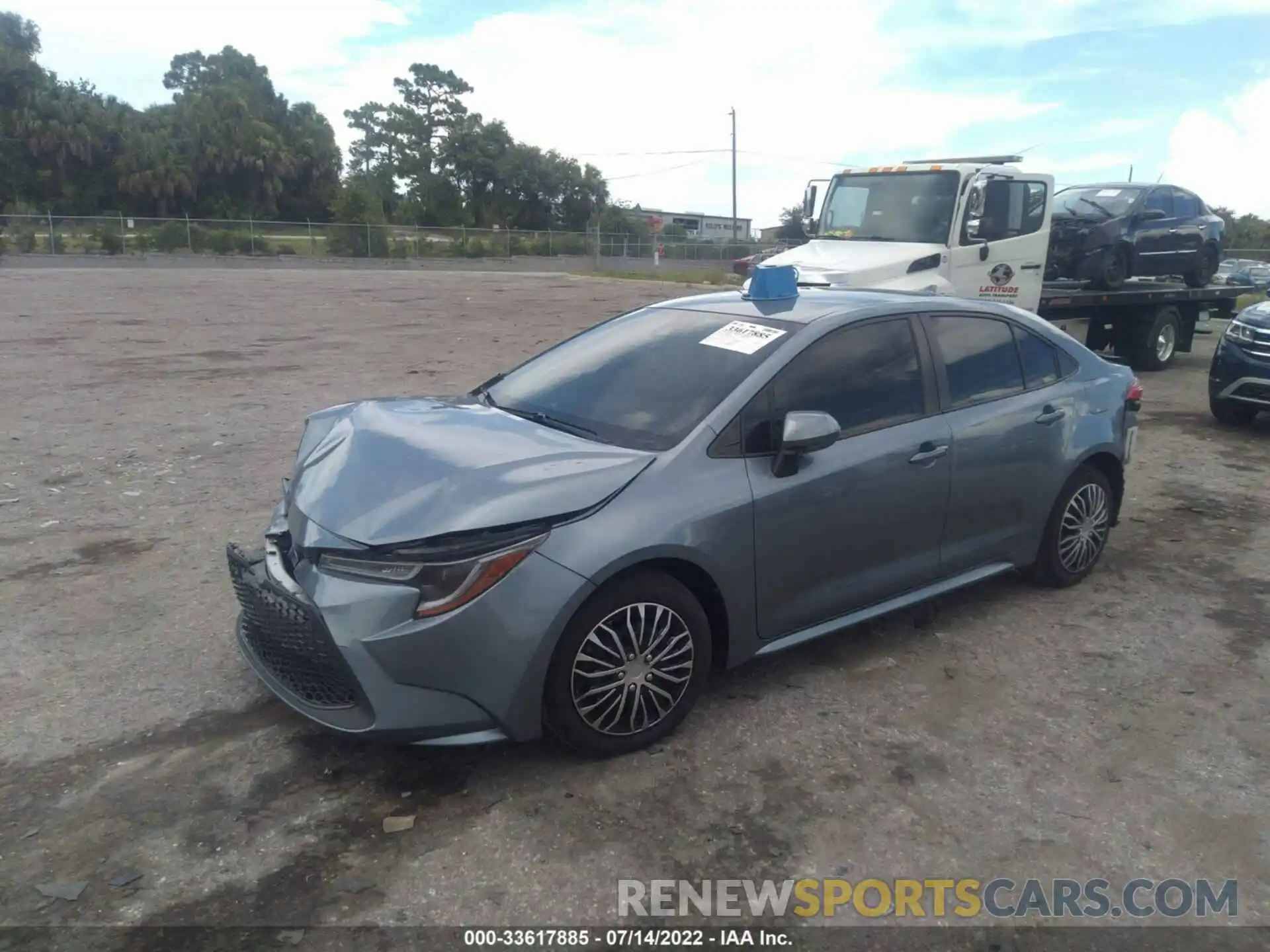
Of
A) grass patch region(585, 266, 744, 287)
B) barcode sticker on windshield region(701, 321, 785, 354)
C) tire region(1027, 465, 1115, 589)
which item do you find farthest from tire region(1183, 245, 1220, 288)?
grass patch region(585, 266, 744, 287)

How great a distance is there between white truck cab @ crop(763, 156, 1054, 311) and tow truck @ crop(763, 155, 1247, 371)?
10mm

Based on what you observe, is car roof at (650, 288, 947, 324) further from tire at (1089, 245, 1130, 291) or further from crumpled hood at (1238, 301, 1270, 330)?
tire at (1089, 245, 1130, 291)

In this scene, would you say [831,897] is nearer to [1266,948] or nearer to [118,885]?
[1266,948]

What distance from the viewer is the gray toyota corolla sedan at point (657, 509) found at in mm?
3252

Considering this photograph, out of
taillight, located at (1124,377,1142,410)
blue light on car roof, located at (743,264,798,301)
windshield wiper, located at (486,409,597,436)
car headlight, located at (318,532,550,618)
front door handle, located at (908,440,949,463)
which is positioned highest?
blue light on car roof, located at (743,264,798,301)

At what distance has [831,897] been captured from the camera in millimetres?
2932

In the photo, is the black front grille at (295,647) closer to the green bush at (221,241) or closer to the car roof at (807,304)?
the car roof at (807,304)

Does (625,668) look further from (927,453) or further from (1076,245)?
(1076,245)

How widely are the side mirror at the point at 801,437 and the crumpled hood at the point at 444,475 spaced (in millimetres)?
539

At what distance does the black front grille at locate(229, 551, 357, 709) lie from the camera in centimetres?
330

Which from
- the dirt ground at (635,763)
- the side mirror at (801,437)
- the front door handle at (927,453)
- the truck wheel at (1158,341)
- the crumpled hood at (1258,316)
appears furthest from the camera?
the truck wheel at (1158,341)

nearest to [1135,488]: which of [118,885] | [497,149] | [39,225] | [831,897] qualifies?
[831,897]

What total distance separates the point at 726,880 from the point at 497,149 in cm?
7513

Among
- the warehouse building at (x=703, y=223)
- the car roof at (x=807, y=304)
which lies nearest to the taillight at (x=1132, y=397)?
the car roof at (x=807, y=304)
